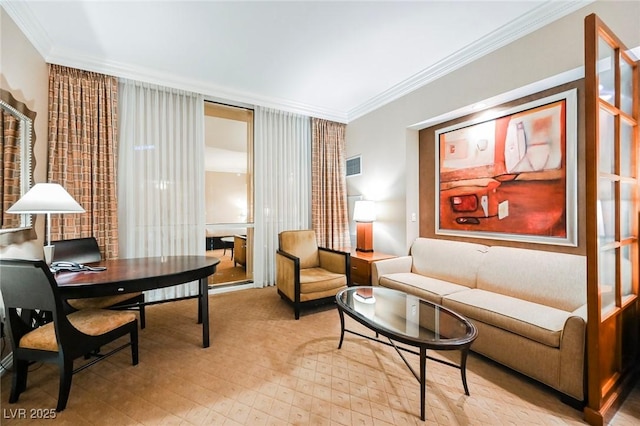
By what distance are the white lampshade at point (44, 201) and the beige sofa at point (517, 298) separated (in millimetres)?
2926

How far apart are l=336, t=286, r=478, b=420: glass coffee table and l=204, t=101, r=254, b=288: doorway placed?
222 centimetres

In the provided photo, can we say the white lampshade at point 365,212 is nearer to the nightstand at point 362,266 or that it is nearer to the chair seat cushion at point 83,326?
the nightstand at point 362,266

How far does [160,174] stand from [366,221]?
9.18 ft

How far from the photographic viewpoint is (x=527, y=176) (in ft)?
8.20

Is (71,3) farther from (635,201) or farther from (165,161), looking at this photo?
(635,201)

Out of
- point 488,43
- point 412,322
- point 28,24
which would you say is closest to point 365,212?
point 412,322

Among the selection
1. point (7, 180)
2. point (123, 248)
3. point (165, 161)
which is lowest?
point (123, 248)

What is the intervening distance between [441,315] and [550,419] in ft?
2.44

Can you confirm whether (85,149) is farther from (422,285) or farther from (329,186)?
(422,285)

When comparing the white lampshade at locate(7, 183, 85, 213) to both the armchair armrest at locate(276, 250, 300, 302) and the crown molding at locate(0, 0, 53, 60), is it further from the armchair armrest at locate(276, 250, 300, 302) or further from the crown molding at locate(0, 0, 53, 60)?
the armchair armrest at locate(276, 250, 300, 302)

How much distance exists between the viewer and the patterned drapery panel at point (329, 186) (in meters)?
4.37

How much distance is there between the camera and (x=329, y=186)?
4445 millimetres

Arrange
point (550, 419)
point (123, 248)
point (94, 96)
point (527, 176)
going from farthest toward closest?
point (123, 248)
point (94, 96)
point (527, 176)
point (550, 419)

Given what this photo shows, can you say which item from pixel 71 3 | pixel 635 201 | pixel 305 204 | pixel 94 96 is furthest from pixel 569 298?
pixel 94 96
